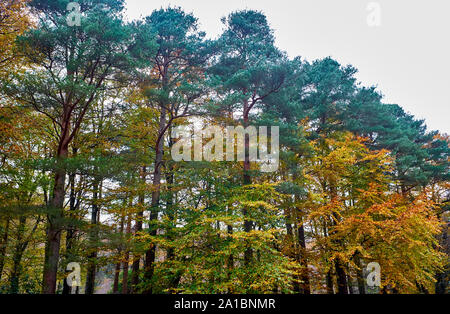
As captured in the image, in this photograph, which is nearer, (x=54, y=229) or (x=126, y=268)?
(x=54, y=229)

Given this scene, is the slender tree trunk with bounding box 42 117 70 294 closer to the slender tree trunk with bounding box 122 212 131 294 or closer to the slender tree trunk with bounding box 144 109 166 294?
the slender tree trunk with bounding box 122 212 131 294

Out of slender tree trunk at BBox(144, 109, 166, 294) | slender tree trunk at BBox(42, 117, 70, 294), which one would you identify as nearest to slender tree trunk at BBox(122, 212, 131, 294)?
slender tree trunk at BBox(144, 109, 166, 294)

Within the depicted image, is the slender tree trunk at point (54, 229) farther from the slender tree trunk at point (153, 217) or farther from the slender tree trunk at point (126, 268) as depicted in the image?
the slender tree trunk at point (153, 217)

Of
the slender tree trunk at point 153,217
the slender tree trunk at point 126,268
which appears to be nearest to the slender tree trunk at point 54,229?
the slender tree trunk at point 126,268

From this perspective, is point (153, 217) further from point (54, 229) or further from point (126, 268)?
point (54, 229)

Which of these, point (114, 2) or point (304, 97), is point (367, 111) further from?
point (114, 2)

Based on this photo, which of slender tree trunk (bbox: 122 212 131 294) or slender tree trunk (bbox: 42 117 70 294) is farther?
slender tree trunk (bbox: 122 212 131 294)

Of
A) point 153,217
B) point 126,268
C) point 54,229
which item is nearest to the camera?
point 54,229

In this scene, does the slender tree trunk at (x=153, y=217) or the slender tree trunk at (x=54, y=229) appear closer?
the slender tree trunk at (x=54, y=229)

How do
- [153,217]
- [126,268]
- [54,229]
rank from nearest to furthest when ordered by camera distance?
[54,229], [153,217], [126,268]

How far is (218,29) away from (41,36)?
7.21m

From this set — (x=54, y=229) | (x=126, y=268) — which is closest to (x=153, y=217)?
(x=126, y=268)

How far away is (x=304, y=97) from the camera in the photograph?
1266 centimetres
